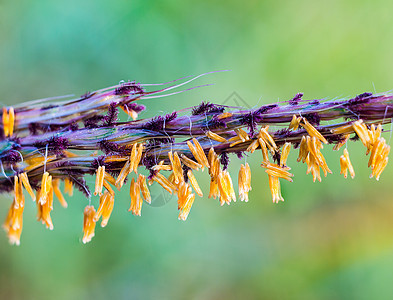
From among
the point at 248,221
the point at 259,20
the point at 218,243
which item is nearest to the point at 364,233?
the point at 248,221

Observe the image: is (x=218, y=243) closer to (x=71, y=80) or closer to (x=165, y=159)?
(x=71, y=80)

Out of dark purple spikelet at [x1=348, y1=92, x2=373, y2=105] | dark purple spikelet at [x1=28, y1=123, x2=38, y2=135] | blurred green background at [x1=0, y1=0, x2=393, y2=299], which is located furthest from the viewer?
blurred green background at [x1=0, y1=0, x2=393, y2=299]

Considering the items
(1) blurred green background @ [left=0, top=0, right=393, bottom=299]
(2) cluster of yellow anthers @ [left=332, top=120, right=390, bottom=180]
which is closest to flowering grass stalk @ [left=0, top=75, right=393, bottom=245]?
(2) cluster of yellow anthers @ [left=332, top=120, right=390, bottom=180]

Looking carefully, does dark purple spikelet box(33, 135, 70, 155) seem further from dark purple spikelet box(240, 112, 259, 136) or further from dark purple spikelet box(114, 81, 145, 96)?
dark purple spikelet box(240, 112, 259, 136)

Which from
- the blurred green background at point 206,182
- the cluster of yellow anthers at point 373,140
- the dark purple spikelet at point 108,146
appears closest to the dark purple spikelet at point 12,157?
the dark purple spikelet at point 108,146

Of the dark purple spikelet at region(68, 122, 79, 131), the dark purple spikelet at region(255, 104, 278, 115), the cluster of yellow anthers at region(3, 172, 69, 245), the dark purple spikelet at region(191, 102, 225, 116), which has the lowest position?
the cluster of yellow anthers at region(3, 172, 69, 245)

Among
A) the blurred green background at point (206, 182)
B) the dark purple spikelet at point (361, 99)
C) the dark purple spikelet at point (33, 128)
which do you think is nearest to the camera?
the dark purple spikelet at point (361, 99)

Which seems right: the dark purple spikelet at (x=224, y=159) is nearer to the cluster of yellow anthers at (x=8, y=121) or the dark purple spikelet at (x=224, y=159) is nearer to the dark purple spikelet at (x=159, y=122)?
the dark purple spikelet at (x=159, y=122)
